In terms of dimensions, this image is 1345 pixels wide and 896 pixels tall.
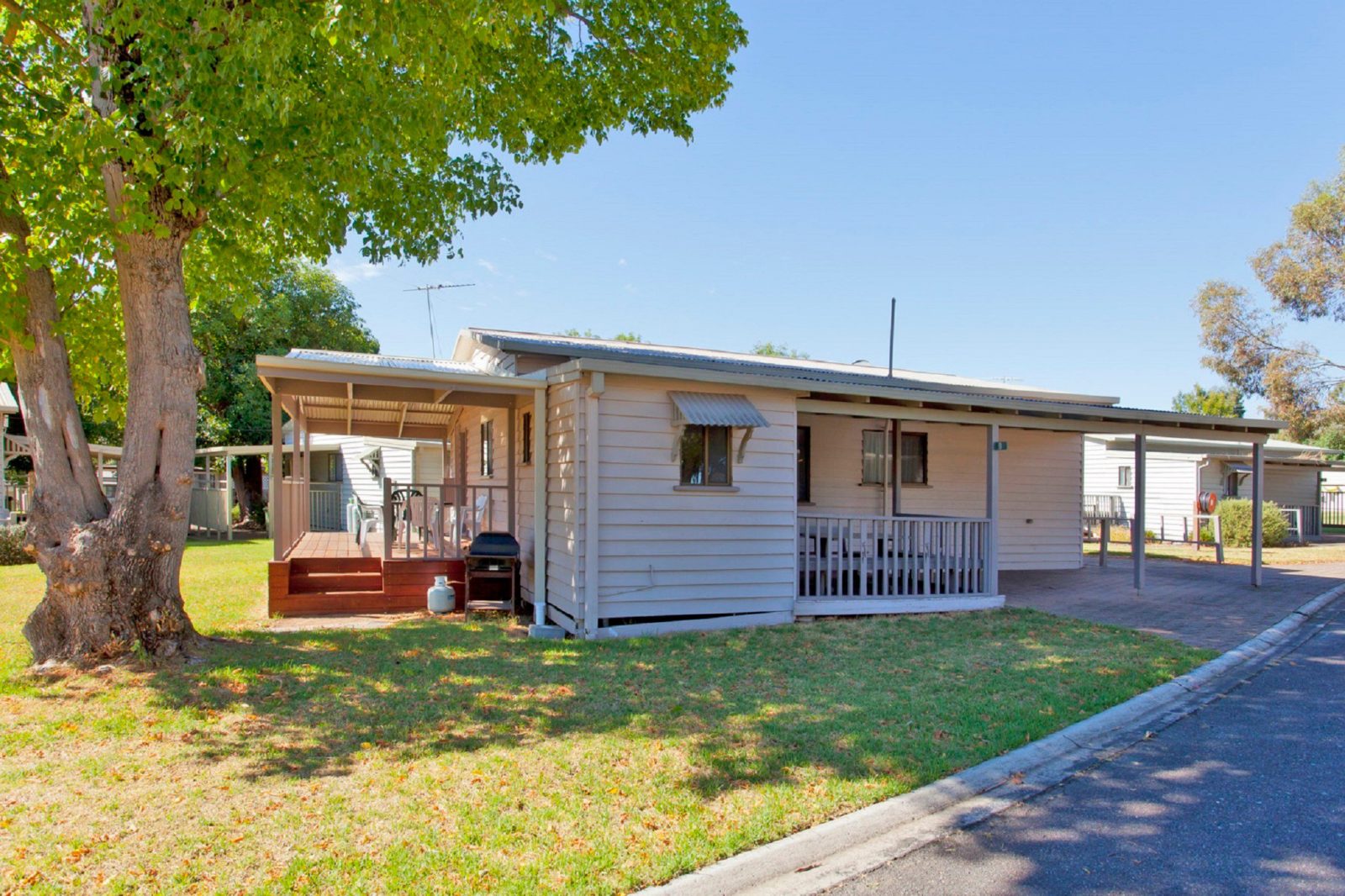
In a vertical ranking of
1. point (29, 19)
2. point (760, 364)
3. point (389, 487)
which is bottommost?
point (389, 487)

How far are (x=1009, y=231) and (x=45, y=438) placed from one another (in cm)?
2091

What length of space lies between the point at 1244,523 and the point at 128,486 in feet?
83.8

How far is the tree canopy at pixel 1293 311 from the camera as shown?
27844 mm

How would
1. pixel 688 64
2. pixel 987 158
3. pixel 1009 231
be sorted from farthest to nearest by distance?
pixel 1009 231 → pixel 987 158 → pixel 688 64

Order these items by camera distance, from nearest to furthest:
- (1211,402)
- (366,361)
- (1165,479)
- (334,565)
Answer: (366,361), (334,565), (1165,479), (1211,402)

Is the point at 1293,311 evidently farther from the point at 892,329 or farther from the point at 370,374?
the point at 370,374

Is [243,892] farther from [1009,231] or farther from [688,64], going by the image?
[1009,231]

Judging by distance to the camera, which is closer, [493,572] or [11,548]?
[493,572]

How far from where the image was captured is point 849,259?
27000 millimetres

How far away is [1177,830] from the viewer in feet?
12.8

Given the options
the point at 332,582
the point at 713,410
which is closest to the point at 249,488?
the point at 332,582

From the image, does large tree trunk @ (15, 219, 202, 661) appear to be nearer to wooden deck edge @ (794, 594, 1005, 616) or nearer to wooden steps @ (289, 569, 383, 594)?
wooden steps @ (289, 569, 383, 594)

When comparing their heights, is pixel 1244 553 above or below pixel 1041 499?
below

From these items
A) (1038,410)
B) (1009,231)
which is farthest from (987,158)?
(1038,410)
